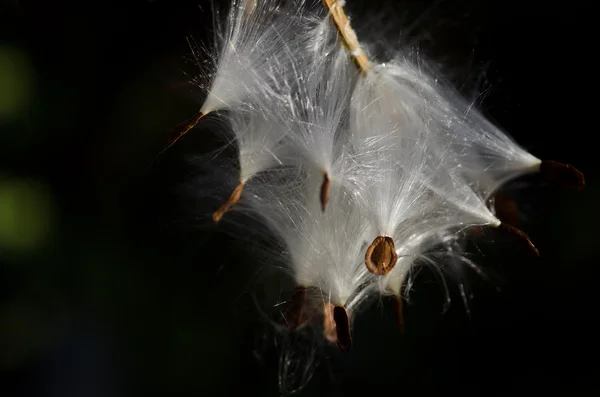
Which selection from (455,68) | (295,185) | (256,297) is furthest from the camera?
(256,297)

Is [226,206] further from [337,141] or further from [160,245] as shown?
[160,245]

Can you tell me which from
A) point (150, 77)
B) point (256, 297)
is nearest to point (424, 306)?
point (256, 297)

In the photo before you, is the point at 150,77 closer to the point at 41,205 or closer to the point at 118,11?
the point at 118,11

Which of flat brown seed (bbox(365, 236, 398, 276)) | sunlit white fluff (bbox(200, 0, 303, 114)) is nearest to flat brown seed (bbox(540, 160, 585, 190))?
flat brown seed (bbox(365, 236, 398, 276))

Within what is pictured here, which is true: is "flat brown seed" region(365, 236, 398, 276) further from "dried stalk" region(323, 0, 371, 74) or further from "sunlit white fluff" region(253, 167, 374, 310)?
"dried stalk" region(323, 0, 371, 74)

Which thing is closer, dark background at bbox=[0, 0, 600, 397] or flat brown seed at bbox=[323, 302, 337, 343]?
flat brown seed at bbox=[323, 302, 337, 343]

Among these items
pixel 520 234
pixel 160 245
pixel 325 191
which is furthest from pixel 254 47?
pixel 160 245
